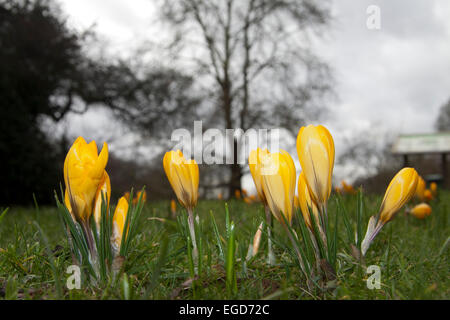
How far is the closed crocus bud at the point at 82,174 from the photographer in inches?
36.9

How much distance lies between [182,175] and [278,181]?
29cm

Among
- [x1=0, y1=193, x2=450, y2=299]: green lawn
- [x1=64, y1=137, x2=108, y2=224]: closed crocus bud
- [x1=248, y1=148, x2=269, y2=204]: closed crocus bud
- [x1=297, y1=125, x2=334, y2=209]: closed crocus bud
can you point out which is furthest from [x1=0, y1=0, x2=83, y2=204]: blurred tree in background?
[x1=297, y1=125, x2=334, y2=209]: closed crocus bud

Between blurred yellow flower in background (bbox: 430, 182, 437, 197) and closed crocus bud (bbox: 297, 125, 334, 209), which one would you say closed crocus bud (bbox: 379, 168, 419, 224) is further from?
blurred yellow flower in background (bbox: 430, 182, 437, 197)

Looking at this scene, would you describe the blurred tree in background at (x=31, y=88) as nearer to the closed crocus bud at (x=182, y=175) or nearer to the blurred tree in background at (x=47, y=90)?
the blurred tree in background at (x=47, y=90)

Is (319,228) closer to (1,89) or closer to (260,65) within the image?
(1,89)

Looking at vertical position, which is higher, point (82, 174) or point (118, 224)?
point (82, 174)

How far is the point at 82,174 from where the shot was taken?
94cm

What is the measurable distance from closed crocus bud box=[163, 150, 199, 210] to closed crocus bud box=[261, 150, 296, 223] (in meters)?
0.23

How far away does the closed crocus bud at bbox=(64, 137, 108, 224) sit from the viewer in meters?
0.94

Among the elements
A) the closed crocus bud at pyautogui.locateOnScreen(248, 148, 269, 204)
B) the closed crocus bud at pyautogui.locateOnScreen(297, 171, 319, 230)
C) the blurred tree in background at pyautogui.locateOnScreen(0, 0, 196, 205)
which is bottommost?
the closed crocus bud at pyautogui.locateOnScreen(297, 171, 319, 230)

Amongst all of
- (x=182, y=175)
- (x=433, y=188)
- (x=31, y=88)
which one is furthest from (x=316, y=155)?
(x=31, y=88)

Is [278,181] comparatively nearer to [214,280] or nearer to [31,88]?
[214,280]

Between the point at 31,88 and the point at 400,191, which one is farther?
the point at 31,88

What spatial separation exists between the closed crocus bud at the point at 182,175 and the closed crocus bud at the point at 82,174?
191 mm
